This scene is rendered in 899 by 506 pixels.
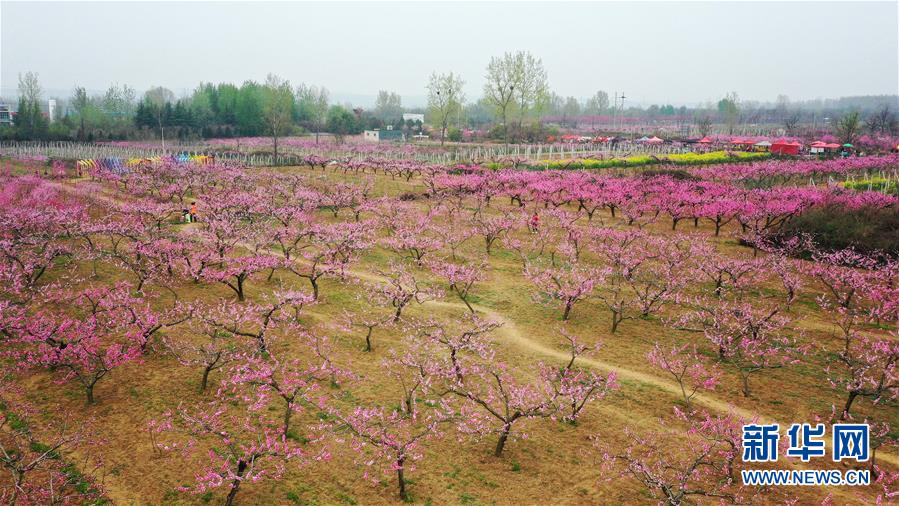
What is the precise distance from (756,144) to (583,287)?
7843 centimetres

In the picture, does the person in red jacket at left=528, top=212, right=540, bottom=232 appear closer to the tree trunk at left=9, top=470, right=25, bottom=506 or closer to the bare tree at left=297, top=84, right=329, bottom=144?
the tree trunk at left=9, top=470, right=25, bottom=506

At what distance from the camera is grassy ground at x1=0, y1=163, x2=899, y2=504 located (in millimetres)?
11430

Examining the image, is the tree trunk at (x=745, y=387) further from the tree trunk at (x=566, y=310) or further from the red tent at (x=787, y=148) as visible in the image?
the red tent at (x=787, y=148)

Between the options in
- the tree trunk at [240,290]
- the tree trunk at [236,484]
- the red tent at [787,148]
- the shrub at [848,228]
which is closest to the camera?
the tree trunk at [236,484]

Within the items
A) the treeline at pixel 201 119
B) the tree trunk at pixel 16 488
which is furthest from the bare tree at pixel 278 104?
the tree trunk at pixel 16 488

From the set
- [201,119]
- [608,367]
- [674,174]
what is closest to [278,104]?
[201,119]

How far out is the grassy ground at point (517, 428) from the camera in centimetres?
1143

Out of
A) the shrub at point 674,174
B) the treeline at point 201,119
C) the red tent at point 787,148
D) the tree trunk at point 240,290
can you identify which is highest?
the treeline at point 201,119

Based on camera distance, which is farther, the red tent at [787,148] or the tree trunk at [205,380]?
the red tent at [787,148]

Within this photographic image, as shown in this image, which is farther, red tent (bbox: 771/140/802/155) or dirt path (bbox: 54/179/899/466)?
red tent (bbox: 771/140/802/155)

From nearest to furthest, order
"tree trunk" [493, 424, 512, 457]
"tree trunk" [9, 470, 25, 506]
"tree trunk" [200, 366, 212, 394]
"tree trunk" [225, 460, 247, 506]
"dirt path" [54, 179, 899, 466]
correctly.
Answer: "tree trunk" [9, 470, 25, 506] → "tree trunk" [225, 460, 247, 506] → "tree trunk" [493, 424, 512, 457] → "dirt path" [54, 179, 899, 466] → "tree trunk" [200, 366, 212, 394]

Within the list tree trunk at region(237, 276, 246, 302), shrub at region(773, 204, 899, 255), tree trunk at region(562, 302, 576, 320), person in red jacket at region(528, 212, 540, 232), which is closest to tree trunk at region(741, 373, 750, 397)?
tree trunk at region(562, 302, 576, 320)

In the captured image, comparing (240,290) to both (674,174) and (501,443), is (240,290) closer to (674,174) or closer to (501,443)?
(501,443)

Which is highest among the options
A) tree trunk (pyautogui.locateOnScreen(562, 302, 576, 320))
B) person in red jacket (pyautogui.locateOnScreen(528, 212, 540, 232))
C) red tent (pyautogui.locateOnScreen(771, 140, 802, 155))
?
red tent (pyautogui.locateOnScreen(771, 140, 802, 155))
